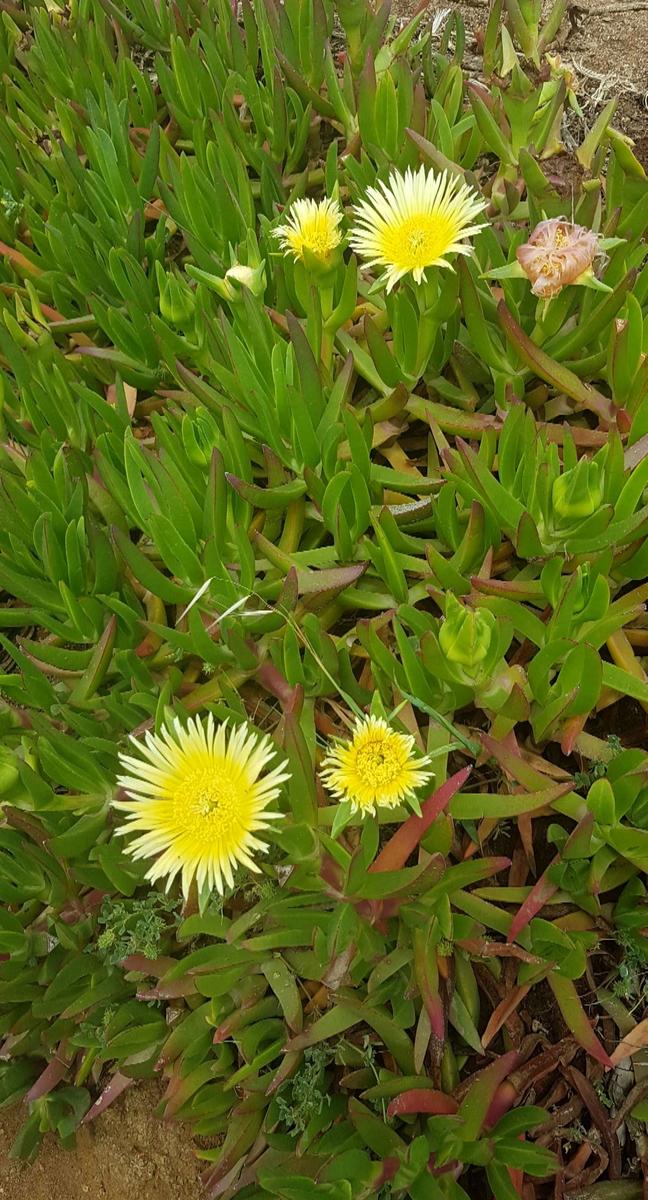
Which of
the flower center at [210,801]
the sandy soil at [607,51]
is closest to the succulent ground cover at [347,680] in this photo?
the flower center at [210,801]

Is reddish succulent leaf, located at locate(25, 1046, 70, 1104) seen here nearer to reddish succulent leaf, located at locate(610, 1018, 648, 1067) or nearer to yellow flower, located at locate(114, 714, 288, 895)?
yellow flower, located at locate(114, 714, 288, 895)

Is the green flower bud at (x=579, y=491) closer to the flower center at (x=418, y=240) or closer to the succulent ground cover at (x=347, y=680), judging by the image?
the succulent ground cover at (x=347, y=680)

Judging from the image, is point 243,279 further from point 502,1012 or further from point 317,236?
point 502,1012

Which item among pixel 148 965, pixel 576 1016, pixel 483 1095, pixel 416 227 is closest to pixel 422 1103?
pixel 483 1095

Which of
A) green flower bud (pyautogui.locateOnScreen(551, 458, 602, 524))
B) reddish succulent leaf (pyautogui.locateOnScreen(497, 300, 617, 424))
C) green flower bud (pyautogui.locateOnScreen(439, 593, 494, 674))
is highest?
reddish succulent leaf (pyautogui.locateOnScreen(497, 300, 617, 424))

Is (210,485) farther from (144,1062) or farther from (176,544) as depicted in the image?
(144,1062)

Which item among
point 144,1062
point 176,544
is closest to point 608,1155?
point 144,1062

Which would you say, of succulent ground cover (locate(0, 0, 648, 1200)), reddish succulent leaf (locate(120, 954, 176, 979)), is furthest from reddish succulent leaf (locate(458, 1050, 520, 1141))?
reddish succulent leaf (locate(120, 954, 176, 979))
